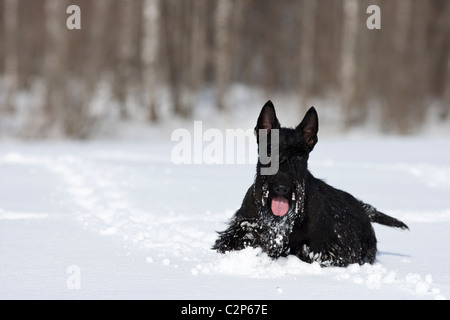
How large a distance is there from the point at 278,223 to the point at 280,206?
0.42 feet

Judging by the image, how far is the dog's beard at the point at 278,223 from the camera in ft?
12.6

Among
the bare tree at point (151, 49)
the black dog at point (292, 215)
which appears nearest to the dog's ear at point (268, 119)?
the black dog at point (292, 215)

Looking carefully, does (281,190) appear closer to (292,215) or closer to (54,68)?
(292,215)

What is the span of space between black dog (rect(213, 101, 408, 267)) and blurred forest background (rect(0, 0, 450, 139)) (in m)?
12.2

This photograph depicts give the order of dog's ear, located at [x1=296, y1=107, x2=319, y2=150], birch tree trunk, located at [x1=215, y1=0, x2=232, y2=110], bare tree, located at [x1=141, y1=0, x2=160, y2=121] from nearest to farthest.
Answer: dog's ear, located at [x1=296, y1=107, x2=319, y2=150]
bare tree, located at [x1=141, y1=0, x2=160, y2=121]
birch tree trunk, located at [x1=215, y1=0, x2=232, y2=110]

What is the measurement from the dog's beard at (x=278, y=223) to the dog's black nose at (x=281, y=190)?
67mm

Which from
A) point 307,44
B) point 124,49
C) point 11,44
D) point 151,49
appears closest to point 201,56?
point 151,49

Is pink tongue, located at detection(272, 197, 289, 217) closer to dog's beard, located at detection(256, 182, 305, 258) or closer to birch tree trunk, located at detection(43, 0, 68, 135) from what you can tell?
dog's beard, located at detection(256, 182, 305, 258)

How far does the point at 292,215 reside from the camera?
154 inches

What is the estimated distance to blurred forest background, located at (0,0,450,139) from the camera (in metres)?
17.5

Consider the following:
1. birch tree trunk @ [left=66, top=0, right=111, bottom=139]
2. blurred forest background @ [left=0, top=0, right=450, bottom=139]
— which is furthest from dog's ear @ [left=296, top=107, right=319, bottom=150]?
blurred forest background @ [left=0, top=0, right=450, bottom=139]

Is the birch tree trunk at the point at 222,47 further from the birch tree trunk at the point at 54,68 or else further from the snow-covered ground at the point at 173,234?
the snow-covered ground at the point at 173,234

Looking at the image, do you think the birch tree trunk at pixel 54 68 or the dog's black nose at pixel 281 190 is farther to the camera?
the birch tree trunk at pixel 54 68
